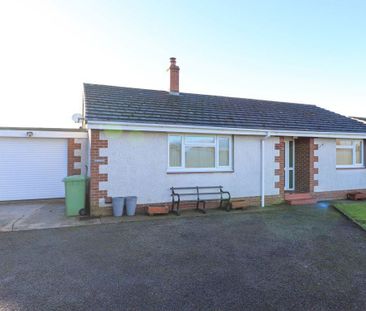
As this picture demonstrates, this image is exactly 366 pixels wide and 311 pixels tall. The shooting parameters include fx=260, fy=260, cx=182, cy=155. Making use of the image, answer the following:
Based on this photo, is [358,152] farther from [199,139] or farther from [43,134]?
[43,134]

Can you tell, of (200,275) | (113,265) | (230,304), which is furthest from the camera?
(113,265)

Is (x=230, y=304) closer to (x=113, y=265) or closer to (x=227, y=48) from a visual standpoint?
(x=113, y=265)

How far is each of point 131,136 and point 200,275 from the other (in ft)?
17.4

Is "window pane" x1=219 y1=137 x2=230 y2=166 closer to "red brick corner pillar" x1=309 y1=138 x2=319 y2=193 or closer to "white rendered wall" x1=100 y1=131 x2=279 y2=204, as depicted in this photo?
"white rendered wall" x1=100 y1=131 x2=279 y2=204

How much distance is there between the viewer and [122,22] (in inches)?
358

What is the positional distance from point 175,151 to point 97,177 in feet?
8.94

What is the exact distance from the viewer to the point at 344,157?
462 inches

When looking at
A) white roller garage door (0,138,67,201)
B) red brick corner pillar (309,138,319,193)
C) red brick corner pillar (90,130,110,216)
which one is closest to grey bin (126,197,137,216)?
red brick corner pillar (90,130,110,216)

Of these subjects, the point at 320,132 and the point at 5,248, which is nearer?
the point at 5,248

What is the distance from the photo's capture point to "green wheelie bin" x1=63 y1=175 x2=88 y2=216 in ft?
26.1

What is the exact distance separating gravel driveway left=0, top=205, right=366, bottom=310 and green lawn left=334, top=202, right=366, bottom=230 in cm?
58

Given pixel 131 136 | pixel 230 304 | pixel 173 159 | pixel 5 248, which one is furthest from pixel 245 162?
pixel 5 248

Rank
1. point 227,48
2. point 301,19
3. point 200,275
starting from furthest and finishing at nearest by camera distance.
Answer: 1. point 227,48
2. point 301,19
3. point 200,275

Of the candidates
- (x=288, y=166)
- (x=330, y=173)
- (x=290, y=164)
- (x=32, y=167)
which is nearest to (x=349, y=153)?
(x=330, y=173)
